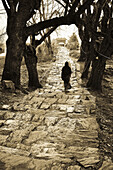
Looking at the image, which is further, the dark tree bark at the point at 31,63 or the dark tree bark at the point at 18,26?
the dark tree bark at the point at 31,63

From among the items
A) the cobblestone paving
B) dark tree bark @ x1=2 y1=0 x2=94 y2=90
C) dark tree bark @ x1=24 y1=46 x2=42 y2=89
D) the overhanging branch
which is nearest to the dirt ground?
the cobblestone paving

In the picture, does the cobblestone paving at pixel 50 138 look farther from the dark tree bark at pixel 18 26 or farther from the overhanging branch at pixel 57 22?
the overhanging branch at pixel 57 22

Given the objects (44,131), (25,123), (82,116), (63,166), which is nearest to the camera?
(63,166)

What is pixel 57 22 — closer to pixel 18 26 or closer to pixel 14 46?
pixel 18 26

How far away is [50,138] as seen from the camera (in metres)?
3.86

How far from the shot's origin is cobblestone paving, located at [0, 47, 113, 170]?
2891 millimetres

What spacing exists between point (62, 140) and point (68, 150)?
414 millimetres

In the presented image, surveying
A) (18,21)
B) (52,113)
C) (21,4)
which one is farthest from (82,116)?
(21,4)

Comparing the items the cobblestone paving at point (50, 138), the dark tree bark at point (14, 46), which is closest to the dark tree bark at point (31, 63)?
the dark tree bark at point (14, 46)

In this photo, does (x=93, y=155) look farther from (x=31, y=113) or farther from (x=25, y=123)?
(x=31, y=113)

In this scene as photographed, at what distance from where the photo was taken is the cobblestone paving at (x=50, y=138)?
2891mm

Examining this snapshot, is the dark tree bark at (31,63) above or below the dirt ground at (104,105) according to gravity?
above

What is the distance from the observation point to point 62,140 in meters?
3.80

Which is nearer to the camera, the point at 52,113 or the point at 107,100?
the point at 52,113
